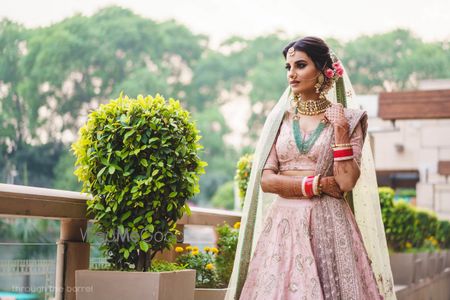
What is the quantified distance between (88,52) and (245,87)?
10355 mm

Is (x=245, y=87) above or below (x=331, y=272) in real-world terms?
above

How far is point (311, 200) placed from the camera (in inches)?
126

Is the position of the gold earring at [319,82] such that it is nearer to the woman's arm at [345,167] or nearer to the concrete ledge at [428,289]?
the woman's arm at [345,167]

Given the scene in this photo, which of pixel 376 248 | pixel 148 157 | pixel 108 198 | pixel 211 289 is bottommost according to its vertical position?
pixel 211 289

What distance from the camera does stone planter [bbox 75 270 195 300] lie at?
134 inches

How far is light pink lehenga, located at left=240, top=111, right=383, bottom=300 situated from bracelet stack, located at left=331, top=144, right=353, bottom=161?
0.07 metres

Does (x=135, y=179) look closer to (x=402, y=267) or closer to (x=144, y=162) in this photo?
(x=144, y=162)

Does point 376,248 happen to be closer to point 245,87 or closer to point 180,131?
point 180,131

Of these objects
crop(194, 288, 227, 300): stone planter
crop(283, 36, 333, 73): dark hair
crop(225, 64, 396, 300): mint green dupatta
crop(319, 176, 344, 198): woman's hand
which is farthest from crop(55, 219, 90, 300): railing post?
crop(283, 36, 333, 73): dark hair

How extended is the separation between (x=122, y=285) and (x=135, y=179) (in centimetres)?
55

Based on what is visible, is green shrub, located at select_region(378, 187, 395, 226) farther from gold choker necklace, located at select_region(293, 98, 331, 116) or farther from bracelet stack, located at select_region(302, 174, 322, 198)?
bracelet stack, located at select_region(302, 174, 322, 198)

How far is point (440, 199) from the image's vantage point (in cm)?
2000

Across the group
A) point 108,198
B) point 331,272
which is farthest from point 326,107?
point 108,198

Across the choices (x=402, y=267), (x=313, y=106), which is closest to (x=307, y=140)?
(x=313, y=106)
